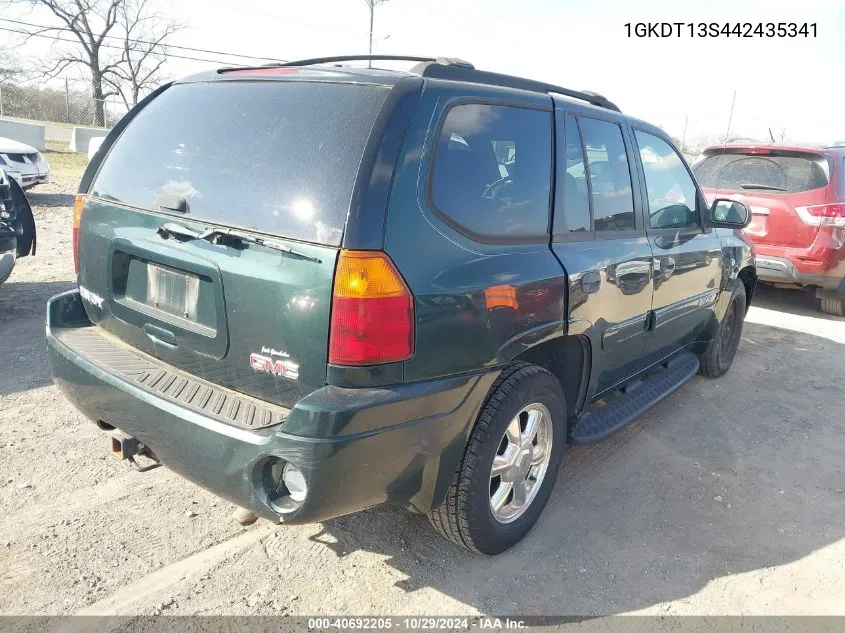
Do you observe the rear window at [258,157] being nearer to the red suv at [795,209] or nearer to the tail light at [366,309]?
the tail light at [366,309]

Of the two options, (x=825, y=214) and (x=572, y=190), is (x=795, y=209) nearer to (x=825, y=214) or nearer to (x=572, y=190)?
(x=825, y=214)

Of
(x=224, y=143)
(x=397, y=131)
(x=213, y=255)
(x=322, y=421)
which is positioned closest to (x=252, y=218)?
(x=213, y=255)

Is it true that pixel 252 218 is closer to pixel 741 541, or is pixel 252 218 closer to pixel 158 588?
pixel 158 588

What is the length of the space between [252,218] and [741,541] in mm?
2581

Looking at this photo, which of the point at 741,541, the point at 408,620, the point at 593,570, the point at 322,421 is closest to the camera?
the point at 322,421

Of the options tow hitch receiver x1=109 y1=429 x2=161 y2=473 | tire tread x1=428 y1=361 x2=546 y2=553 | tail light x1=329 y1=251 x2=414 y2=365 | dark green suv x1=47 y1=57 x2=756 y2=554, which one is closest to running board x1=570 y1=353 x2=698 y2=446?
dark green suv x1=47 y1=57 x2=756 y2=554

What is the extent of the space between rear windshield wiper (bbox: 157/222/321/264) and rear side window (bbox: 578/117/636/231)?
1.56 meters

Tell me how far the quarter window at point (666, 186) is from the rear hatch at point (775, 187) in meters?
3.31

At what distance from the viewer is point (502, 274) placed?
93.4 inches

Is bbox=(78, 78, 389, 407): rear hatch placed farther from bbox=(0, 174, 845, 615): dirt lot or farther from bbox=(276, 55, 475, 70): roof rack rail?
bbox=(0, 174, 845, 615): dirt lot

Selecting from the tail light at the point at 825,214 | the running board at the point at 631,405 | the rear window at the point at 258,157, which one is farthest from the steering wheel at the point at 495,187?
the tail light at the point at 825,214

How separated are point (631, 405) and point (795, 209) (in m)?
4.71

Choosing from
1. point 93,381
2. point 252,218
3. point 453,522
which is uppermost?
point 252,218

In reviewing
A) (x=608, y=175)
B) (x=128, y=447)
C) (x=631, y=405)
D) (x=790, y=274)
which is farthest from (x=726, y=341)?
(x=128, y=447)
